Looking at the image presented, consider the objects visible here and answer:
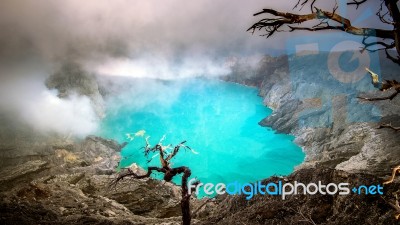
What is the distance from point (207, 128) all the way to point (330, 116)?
51647 millimetres

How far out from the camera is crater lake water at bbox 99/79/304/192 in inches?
3287

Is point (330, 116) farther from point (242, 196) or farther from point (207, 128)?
point (242, 196)

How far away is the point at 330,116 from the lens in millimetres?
90125

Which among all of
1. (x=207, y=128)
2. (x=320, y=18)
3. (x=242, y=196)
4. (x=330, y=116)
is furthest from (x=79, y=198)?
(x=207, y=128)

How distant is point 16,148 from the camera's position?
2589 inches

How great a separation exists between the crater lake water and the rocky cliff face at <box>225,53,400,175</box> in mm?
6557

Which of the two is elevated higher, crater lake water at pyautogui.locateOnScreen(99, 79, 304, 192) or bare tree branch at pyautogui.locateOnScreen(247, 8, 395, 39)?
crater lake water at pyautogui.locateOnScreen(99, 79, 304, 192)

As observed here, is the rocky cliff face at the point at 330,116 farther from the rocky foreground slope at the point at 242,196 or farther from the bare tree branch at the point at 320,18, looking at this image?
the bare tree branch at the point at 320,18

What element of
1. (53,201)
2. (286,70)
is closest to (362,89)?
(286,70)

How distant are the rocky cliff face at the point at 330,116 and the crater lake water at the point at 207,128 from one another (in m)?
6.56

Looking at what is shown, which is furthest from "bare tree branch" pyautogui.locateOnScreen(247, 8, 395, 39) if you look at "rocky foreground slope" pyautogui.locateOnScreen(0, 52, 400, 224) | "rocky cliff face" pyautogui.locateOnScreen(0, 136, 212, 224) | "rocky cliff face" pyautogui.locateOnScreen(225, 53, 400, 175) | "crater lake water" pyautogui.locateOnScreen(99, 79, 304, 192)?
"crater lake water" pyautogui.locateOnScreen(99, 79, 304, 192)

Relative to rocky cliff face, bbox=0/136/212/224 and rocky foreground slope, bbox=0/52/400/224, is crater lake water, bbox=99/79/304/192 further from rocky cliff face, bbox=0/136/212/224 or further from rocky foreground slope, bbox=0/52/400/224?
rocky cliff face, bbox=0/136/212/224

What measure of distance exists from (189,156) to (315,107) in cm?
4652

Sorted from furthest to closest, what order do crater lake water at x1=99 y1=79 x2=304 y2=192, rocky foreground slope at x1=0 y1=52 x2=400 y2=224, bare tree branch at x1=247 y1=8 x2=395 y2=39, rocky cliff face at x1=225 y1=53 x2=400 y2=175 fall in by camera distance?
crater lake water at x1=99 y1=79 x2=304 y2=192 < rocky cliff face at x1=225 y1=53 x2=400 y2=175 < rocky foreground slope at x1=0 y1=52 x2=400 y2=224 < bare tree branch at x1=247 y1=8 x2=395 y2=39
